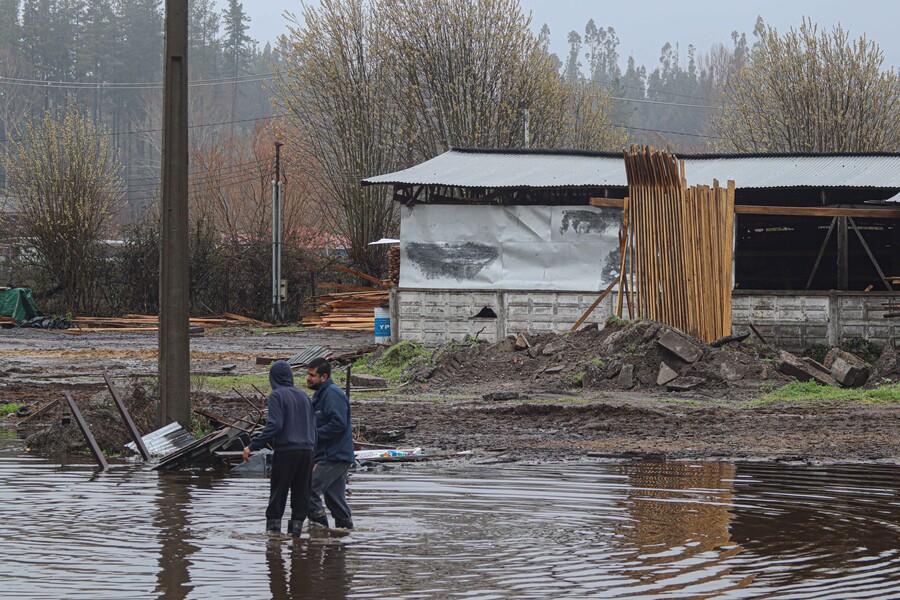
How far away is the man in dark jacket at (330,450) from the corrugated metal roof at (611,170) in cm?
1880

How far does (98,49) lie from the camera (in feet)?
380

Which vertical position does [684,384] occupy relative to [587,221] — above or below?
below

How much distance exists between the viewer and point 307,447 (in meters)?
9.65

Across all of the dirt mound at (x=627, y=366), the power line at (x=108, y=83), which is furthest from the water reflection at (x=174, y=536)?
the power line at (x=108, y=83)

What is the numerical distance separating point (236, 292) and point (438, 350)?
2287cm

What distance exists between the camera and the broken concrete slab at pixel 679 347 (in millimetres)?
21266

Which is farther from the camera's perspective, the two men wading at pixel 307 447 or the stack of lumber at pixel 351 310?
the stack of lumber at pixel 351 310

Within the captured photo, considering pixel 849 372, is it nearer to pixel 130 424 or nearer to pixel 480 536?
pixel 130 424

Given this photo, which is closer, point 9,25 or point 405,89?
point 405,89

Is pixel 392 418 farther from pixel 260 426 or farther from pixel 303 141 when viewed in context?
pixel 303 141

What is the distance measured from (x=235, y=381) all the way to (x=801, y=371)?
10141 millimetres

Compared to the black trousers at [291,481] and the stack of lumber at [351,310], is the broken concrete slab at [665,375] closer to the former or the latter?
the black trousers at [291,481]

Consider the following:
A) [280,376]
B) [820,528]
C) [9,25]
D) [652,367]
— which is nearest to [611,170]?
[652,367]

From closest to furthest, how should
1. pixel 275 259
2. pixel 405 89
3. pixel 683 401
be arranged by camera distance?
pixel 683 401 < pixel 275 259 < pixel 405 89
